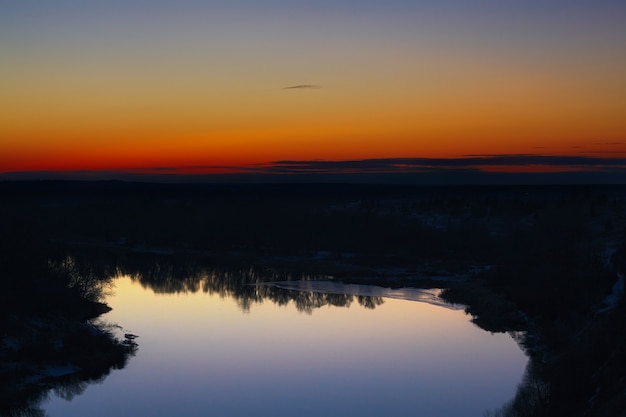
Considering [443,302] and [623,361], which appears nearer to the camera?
[623,361]

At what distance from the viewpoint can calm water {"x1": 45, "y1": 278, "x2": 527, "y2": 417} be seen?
2050 centimetres

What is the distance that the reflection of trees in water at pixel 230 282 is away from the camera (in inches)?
1468

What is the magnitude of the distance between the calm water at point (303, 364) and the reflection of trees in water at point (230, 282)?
5.57ft

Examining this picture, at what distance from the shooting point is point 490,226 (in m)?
74.9

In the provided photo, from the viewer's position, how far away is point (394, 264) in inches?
2133

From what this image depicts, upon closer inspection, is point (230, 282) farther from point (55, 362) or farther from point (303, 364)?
point (55, 362)

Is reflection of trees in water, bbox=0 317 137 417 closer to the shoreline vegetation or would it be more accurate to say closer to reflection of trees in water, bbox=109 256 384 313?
the shoreline vegetation

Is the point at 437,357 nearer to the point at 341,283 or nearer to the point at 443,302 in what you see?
the point at 443,302

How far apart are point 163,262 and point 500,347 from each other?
3226 centimetres

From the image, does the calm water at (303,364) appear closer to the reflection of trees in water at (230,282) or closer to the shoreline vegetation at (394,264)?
the shoreline vegetation at (394,264)

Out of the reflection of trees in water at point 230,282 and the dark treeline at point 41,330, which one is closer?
the dark treeline at point 41,330

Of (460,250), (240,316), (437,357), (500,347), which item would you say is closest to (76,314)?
(240,316)

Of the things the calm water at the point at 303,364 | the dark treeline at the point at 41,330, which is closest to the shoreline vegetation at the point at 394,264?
the dark treeline at the point at 41,330

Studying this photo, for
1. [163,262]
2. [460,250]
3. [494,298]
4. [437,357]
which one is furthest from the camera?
[460,250]
